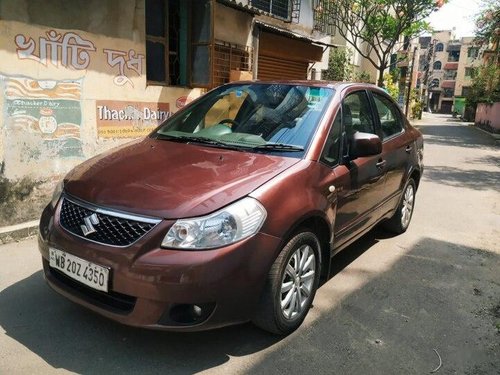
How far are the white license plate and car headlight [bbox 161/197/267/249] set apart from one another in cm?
41

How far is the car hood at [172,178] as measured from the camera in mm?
2496

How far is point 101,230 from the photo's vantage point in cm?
253

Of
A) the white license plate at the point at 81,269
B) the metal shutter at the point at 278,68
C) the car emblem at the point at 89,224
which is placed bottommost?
the white license plate at the point at 81,269

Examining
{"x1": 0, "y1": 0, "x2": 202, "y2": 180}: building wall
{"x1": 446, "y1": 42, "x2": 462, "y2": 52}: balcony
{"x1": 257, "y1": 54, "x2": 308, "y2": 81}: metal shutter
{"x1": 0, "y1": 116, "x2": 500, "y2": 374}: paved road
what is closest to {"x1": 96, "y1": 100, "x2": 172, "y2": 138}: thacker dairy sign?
{"x1": 0, "y1": 0, "x2": 202, "y2": 180}: building wall

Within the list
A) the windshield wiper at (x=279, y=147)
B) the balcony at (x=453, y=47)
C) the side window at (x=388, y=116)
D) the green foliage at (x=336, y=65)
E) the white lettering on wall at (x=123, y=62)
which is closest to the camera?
the windshield wiper at (x=279, y=147)

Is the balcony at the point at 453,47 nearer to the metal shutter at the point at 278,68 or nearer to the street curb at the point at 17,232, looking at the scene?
the metal shutter at the point at 278,68

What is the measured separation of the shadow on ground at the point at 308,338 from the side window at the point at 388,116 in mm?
1622

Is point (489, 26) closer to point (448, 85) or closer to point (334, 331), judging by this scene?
point (334, 331)

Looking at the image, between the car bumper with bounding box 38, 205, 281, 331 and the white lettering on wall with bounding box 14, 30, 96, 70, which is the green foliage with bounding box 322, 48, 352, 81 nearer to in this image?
the white lettering on wall with bounding box 14, 30, 96, 70

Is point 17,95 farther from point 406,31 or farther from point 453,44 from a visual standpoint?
point 453,44

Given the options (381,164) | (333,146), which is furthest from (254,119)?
(381,164)

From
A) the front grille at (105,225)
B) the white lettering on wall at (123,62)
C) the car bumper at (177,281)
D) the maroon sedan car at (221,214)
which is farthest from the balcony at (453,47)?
the front grille at (105,225)

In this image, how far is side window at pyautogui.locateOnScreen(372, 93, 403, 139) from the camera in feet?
14.6

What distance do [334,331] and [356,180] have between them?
3.93ft
